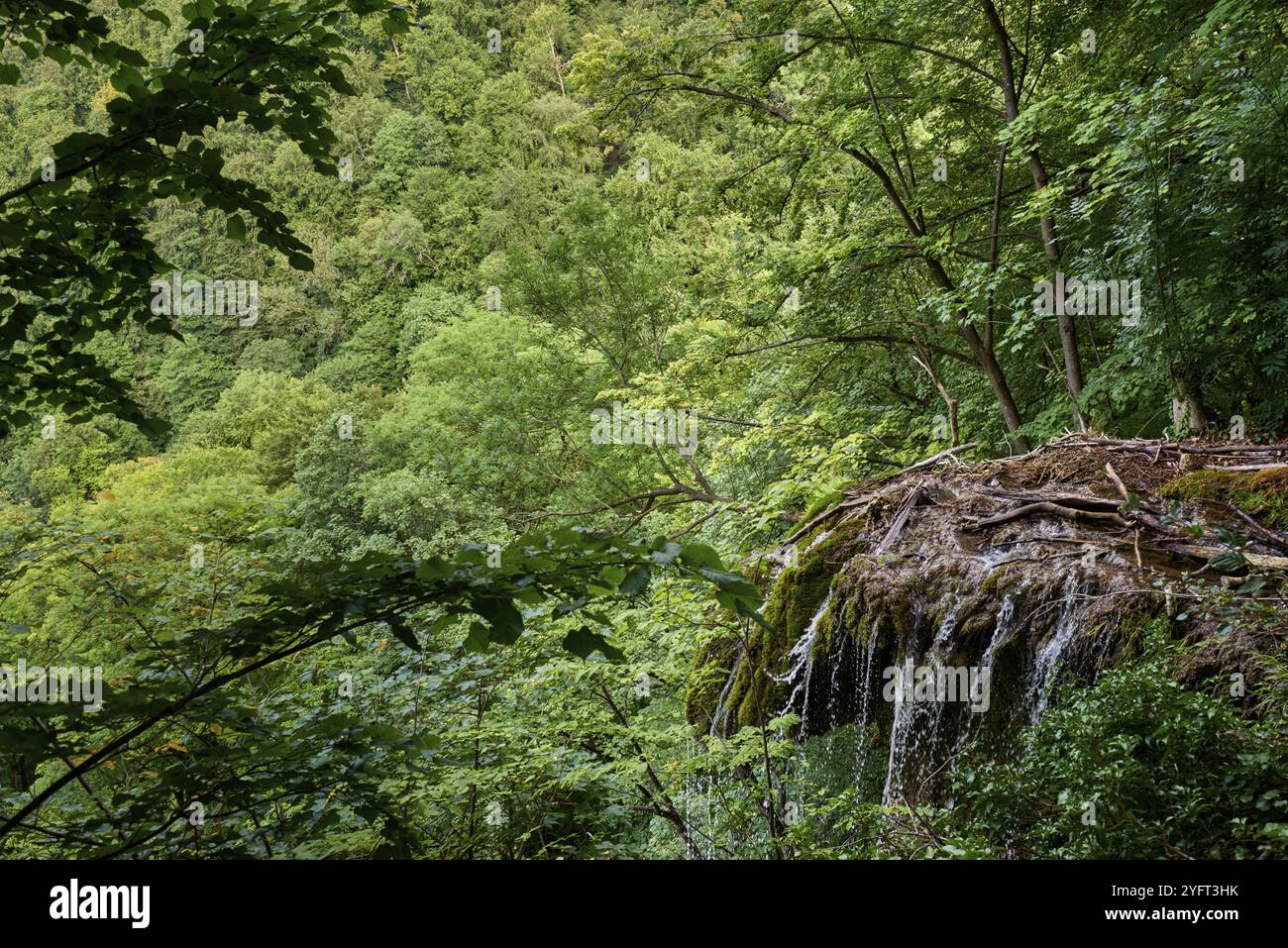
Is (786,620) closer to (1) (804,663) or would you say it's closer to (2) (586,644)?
(1) (804,663)

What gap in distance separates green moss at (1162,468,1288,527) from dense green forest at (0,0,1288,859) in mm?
22

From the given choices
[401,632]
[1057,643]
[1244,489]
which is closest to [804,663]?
[1057,643]

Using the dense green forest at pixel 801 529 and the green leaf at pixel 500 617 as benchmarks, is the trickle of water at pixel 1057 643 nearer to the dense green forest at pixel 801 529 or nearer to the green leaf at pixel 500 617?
the dense green forest at pixel 801 529

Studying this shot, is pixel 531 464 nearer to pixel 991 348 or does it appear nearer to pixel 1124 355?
pixel 991 348

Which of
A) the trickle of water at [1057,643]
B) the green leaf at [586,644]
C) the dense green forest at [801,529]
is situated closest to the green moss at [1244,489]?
the dense green forest at [801,529]

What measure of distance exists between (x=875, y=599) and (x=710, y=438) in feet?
38.9

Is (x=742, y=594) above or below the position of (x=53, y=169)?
below

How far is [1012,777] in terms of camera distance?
321cm

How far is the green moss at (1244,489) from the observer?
4098mm

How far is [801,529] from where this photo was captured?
595cm

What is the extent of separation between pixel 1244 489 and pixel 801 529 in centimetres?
260

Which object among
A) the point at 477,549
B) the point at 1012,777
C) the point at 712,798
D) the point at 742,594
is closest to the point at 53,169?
the point at 477,549

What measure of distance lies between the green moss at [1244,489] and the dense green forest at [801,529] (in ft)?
0.07

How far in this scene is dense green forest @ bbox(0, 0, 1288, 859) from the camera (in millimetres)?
2496
